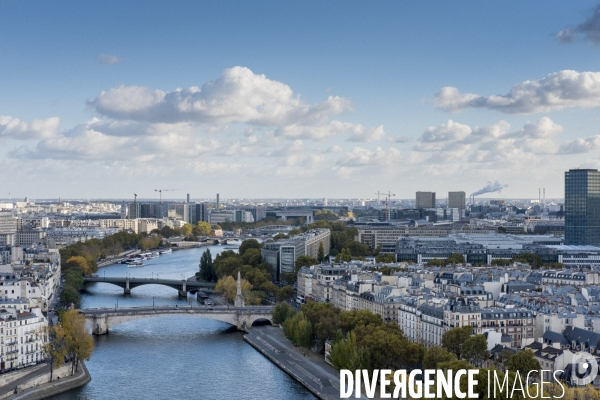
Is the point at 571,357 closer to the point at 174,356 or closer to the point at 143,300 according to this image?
the point at 174,356

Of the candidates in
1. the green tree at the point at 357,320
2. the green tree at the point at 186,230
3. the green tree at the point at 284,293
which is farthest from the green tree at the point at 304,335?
the green tree at the point at 186,230

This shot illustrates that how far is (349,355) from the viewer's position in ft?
111

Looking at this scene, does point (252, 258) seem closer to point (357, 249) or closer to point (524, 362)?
point (357, 249)

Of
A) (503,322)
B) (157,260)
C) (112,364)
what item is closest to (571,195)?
(157,260)

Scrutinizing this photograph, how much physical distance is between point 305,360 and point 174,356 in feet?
18.6

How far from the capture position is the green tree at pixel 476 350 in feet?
104

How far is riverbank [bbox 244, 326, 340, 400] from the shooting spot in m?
32.8

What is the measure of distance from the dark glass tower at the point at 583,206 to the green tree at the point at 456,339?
50.9 metres

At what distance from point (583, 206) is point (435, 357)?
176ft

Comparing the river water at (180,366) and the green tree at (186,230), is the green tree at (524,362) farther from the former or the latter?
the green tree at (186,230)

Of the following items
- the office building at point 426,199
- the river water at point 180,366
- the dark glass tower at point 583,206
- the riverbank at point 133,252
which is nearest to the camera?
the river water at point 180,366

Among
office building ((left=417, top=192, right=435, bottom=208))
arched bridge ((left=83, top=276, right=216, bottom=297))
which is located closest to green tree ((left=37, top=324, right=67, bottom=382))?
arched bridge ((left=83, top=276, right=216, bottom=297))

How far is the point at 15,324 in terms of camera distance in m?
34.2

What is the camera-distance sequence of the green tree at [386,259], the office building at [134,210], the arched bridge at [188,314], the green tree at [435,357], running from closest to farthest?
the green tree at [435,357], the arched bridge at [188,314], the green tree at [386,259], the office building at [134,210]
